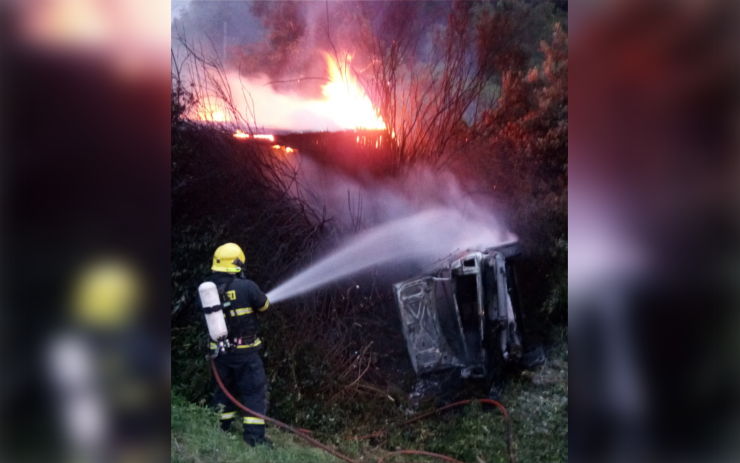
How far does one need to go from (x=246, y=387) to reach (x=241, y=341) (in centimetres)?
41

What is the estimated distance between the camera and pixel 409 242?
4.71m

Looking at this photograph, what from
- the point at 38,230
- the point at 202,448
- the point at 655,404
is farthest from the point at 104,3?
the point at 655,404

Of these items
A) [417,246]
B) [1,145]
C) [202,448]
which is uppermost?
[1,145]

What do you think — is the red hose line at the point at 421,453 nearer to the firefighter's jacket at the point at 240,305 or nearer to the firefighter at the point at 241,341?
the firefighter at the point at 241,341

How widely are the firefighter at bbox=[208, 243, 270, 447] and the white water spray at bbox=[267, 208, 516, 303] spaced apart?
24cm

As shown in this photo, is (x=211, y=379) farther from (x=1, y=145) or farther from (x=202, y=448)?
(x=1, y=145)

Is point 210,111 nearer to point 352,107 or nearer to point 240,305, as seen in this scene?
point 352,107

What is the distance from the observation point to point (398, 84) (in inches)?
185

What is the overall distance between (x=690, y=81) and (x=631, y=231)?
1.20m

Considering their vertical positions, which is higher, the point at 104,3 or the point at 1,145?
the point at 104,3

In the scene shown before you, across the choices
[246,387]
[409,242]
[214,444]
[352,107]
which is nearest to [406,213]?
[409,242]

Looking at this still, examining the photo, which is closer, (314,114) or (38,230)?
(38,230)

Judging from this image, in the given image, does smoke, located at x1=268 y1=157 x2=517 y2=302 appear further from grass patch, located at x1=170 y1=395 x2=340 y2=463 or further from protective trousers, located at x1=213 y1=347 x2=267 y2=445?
grass patch, located at x1=170 y1=395 x2=340 y2=463

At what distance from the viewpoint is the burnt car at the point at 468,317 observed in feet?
15.3
